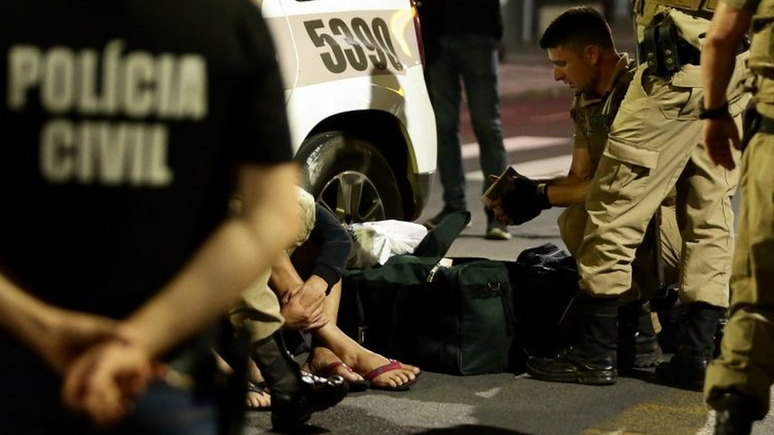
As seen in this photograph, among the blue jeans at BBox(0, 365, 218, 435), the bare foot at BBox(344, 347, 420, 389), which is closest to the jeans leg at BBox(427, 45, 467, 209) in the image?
the bare foot at BBox(344, 347, 420, 389)

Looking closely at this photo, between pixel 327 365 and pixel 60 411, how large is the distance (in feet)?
10.6

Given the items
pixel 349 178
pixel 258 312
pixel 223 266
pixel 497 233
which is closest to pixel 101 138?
pixel 223 266

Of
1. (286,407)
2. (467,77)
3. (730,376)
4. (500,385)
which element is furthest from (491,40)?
(730,376)

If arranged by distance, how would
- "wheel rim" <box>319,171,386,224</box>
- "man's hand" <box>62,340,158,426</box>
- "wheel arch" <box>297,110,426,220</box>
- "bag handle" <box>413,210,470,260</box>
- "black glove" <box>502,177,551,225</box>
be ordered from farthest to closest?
"wheel arch" <box>297,110,426,220</box>
"wheel rim" <box>319,171,386,224</box>
"bag handle" <box>413,210,470,260</box>
"black glove" <box>502,177,551,225</box>
"man's hand" <box>62,340,158,426</box>

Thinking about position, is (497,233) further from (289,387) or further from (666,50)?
(289,387)

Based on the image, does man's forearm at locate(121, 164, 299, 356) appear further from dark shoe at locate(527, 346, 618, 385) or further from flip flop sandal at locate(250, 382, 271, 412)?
dark shoe at locate(527, 346, 618, 385)

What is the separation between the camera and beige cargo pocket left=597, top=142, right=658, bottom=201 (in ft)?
16.8

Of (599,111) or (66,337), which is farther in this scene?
(599,111)

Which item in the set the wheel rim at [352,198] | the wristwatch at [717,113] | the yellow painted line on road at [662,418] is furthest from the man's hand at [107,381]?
the wheel rim at [352,198]

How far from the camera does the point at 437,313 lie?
18.0 feet

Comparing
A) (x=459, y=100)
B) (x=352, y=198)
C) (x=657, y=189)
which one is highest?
(x=657, y=189)

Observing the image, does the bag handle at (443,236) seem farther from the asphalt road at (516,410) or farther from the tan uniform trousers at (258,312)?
the tan uniform trousers at (258,312)

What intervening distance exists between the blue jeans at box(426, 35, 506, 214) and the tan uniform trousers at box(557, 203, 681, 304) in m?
2.96

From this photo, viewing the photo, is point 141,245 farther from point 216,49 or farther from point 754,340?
point 754,340
